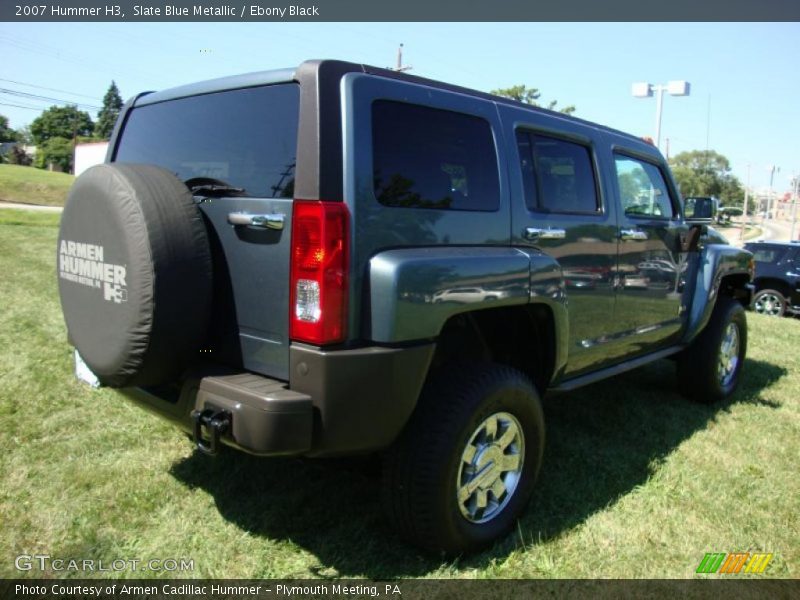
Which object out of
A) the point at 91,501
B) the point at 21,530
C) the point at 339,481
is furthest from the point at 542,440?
the point at 21,530

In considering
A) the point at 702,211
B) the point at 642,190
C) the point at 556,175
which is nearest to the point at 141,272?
the point at 556,175

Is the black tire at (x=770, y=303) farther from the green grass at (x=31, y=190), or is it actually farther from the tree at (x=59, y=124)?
the tree at (x=59, y=124)

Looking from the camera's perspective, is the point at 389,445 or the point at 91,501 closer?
the point at 389,445

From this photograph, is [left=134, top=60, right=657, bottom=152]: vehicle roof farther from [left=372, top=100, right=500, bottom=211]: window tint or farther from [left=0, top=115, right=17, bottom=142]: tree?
[left=0, top=115, right=17, bottom=142]: tree

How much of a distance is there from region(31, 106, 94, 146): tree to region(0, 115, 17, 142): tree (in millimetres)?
3698

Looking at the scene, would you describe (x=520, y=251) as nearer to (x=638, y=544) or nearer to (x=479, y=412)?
(x=479, y=412)

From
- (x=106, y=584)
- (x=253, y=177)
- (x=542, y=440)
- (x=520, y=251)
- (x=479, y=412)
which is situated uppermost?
(x=253, y=177)

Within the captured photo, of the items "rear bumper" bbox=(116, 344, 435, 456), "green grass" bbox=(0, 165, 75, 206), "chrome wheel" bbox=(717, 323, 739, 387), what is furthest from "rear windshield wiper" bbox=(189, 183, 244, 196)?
"green grass" bbox=(0, 165, 75, 206)

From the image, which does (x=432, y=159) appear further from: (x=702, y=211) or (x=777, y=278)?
(x=777, y=278)

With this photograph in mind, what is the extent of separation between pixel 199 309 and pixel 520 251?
1413 millimetres

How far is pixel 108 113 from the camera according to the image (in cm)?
8794

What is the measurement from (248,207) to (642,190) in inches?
111

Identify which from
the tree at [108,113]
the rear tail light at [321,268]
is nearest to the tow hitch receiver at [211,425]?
the rear tail light at [321,268]

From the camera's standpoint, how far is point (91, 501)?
9.46 feet
